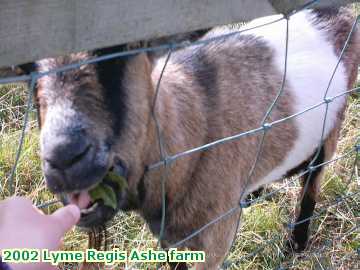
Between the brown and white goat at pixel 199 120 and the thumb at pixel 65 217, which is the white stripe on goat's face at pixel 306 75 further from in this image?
the thumb at pixel 65 217

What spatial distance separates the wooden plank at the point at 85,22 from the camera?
43.8 inches

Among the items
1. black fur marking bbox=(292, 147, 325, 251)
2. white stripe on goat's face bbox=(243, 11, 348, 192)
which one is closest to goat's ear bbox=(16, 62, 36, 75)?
white stripe on goat's face bbox=(243, 11, 348, 192)

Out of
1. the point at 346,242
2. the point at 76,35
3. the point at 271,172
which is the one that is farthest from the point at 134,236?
the point at 76,35

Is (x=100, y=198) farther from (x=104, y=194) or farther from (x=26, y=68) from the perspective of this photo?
(x=26, y=68)

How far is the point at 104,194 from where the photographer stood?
6.08 ft

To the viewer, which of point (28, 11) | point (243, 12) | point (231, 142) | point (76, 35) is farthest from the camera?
point (231, 142)

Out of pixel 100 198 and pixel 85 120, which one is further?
pixel 100 198

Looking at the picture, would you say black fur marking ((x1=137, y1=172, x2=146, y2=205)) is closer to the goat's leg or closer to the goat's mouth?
the goat's mouth

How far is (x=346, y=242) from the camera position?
3264 mm

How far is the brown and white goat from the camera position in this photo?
1646 mm

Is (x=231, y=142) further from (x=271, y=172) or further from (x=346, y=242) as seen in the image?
(x=346, y=242)

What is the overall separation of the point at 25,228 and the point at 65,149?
38cm

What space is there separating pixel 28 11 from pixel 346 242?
107 inches

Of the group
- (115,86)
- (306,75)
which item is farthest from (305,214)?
(115,86)
